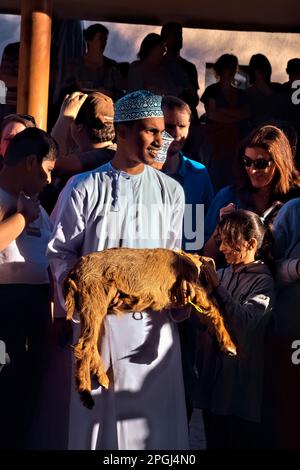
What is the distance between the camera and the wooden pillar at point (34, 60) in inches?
163

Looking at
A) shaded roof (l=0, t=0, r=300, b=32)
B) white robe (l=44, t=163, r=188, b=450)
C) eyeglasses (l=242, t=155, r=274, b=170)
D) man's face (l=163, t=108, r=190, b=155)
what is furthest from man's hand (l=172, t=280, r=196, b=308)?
shaded roof (l=0, t=0, r=300, b=32)

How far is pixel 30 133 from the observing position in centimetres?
354

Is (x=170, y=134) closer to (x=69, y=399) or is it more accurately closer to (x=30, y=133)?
(x=30, y=133)

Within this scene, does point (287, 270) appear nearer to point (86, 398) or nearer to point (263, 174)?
point (263, 174)

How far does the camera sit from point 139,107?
3.41 m

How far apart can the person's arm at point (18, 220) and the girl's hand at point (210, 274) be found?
71cm

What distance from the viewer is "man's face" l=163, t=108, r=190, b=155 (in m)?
3.76

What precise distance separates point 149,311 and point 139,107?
0.82 meters

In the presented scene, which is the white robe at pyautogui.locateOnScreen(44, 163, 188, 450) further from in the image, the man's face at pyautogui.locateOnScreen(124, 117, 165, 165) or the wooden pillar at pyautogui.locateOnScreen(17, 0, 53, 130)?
the wooden pillar at pyautogui.locateOnScreen(17, 0, 53, 130)

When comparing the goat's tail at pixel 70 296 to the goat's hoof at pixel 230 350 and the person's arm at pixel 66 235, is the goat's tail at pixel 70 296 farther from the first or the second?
the goat's hoof at pixel 230 350

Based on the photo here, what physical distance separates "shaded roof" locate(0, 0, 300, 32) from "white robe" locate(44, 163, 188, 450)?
5.19ft

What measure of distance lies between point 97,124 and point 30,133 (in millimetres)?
405

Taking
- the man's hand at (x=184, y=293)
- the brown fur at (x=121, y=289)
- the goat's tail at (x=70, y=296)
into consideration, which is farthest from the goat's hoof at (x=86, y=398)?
the man's hand at (x=184, y=293)
